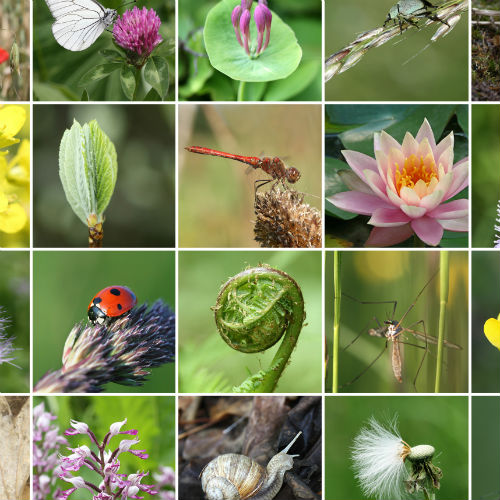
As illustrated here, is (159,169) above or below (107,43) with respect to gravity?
below

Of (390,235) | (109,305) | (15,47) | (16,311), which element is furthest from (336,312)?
(15,47)

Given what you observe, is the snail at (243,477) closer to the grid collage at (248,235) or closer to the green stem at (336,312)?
the grid collage at (248,235)

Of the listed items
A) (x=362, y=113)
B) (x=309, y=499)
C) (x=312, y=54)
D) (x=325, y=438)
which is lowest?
(x=309, y=499)

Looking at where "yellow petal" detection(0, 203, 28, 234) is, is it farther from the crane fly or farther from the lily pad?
the crane fly

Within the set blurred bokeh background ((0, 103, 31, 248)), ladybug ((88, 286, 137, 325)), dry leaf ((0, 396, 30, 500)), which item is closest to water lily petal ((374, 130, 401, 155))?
ladybug ((88, 286, 137, 325))

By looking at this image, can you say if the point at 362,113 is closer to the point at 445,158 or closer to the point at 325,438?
the point at 445,158

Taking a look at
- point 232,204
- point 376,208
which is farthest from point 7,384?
point 376,208
